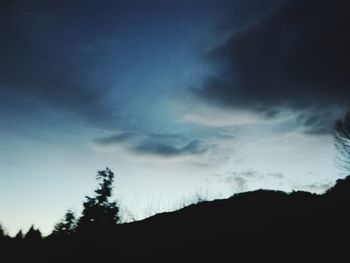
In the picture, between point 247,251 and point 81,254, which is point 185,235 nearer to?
point 247,251

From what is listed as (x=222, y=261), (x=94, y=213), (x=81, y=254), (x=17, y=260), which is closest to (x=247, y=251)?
(x=222, y=261)

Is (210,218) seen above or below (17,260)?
above

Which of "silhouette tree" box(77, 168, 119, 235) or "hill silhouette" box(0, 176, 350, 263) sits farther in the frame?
"silhouette tree" box(77, 168, 119, 235)

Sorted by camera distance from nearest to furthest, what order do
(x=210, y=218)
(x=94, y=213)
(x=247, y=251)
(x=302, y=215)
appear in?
1. (x=247, y=251)
2. (x=302, y=215)
3. (x=210, y=218)
4. (x=94, y=213)

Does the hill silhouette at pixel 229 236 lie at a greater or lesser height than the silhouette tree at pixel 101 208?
lesser

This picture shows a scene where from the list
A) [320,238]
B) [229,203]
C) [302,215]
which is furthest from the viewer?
[229,203]

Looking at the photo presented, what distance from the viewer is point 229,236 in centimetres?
996

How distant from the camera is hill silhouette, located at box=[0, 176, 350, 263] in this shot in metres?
8.32

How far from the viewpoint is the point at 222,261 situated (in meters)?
8.69

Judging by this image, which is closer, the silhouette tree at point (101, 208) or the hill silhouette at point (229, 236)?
the hill silhouette at point (229, 236)

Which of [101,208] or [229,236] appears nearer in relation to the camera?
[229,236]

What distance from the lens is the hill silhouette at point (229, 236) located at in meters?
8.32

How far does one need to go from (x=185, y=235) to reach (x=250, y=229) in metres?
2.48

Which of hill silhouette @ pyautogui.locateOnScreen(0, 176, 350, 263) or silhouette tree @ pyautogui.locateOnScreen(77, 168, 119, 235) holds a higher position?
silhouette tree @ pyautogui.locateOnScreen(77, 168, 119, 235)
